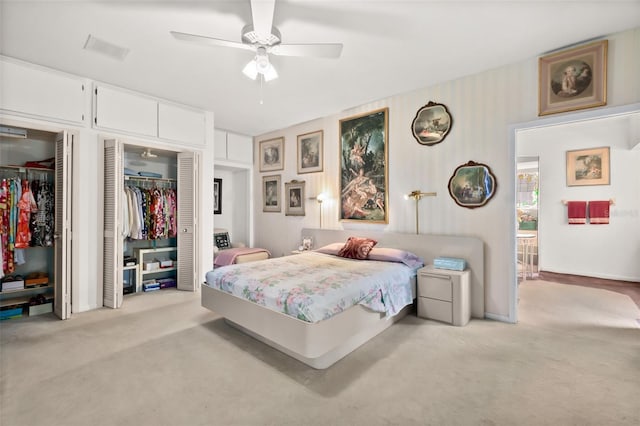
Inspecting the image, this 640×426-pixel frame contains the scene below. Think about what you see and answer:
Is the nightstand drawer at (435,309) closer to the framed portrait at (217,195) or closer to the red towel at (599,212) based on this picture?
the red towel at (599,212)

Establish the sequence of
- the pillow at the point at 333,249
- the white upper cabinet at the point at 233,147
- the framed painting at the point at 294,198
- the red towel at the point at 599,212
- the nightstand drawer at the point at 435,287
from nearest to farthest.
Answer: the nightstand drawer at the point at 435,287 → the pillow at the point at 333,249 → the red towel at the point at 599,212 → the framed painting at the point at 294,198 → the white upper cabinet at the point at 233,147

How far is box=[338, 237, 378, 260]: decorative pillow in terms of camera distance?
395 centimetres

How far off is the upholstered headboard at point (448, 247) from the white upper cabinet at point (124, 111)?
3.42 meters

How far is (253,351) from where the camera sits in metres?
2.64

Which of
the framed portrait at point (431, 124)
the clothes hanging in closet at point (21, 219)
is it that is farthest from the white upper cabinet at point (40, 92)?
the framed portrait at point (431, 124)

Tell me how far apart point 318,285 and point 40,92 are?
380cm

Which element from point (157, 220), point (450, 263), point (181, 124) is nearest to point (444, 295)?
point (450, 263)

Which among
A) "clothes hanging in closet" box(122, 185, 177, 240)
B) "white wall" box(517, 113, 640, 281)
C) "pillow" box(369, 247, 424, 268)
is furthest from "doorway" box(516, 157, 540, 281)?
"clothes hanging in closet" box(122, 185, 177, 240)

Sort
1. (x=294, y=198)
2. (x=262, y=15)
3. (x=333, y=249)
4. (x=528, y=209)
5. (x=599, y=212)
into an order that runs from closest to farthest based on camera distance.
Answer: (x=262, y=15)
(x=333, y=249)
(x=599, y=212)
(x=294, y=198)
(x=528, y=209)

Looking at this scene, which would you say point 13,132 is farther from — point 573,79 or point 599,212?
point 599,212

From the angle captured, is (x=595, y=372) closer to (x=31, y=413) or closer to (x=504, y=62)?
(x=504, y=62)

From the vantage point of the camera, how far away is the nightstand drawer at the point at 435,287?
129 inches

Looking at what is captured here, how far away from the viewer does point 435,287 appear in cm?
336

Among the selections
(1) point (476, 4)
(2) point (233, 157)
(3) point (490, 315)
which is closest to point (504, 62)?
(1) point (476, 4)
